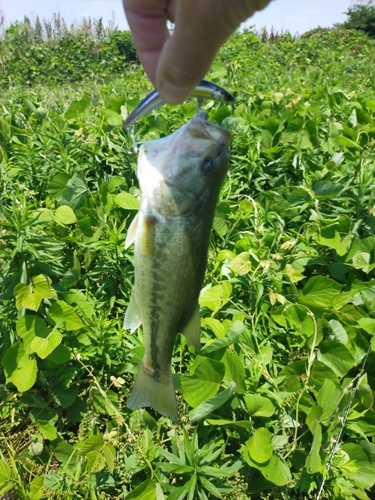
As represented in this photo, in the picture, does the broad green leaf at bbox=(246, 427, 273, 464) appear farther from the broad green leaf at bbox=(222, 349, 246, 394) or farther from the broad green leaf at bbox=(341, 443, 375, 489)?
the broad green leaf at bbox=(341, 443, 375, 489)

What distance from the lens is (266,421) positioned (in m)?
2.22

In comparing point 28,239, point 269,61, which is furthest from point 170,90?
point 269,61

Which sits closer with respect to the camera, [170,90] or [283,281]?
[170,90]

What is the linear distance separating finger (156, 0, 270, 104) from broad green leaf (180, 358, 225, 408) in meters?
1.39

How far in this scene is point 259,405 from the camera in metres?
2.11

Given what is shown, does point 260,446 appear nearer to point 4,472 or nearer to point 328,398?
point 328,398

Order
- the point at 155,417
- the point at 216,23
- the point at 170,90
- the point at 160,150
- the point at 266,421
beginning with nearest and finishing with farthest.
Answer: the point at 216,23 < the point at 170,90 < the point at 160,150 < the point at 266,421 < the point at 155,417

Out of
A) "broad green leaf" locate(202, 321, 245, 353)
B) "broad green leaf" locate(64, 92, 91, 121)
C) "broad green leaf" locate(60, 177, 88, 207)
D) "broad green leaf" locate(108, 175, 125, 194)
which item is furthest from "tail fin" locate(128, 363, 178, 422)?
"broad green leaf" locate(64, 92, 91, 121)

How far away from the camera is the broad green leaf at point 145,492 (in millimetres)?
1939

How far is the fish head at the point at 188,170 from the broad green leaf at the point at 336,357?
4.83 feet

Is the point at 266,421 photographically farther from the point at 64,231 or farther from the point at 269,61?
the point at 269,61

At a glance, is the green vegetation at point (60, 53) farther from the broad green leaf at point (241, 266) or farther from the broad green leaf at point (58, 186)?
the broad green leaf at point (241, 266)

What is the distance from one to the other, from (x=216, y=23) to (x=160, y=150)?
1.41ft

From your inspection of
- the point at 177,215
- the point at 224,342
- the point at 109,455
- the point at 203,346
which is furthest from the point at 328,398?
the point at 177,215
